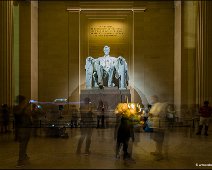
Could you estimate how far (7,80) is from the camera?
2078 centimetres

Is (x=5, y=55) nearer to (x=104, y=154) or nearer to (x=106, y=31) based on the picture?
(x=106, y=31)

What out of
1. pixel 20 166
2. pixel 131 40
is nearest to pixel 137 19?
pixel 131 40

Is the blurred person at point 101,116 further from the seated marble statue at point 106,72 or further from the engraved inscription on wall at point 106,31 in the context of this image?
the engraved inscription on wall at point 106,31

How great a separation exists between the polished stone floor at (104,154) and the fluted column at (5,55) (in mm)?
6107

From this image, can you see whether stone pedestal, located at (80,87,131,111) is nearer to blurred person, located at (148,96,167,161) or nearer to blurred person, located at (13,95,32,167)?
blurred person, located at (148,96,167,161)

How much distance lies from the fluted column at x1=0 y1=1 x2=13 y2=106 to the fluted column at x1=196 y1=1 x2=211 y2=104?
9105mm

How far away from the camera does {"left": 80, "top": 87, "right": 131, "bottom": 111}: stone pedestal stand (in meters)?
20.5

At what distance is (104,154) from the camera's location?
10.3 meters

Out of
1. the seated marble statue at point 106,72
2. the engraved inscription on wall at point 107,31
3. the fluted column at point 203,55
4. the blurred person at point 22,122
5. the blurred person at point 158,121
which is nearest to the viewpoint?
the blurred person at point 22,122

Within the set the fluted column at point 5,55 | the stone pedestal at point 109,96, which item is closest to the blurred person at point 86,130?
the stone pedestal at point 109,96

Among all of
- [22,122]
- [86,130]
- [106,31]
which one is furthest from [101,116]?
[22,122]

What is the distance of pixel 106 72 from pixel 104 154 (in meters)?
11.7

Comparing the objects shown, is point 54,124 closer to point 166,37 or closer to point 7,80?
point 7,80

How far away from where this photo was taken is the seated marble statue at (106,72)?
21.6 meters
